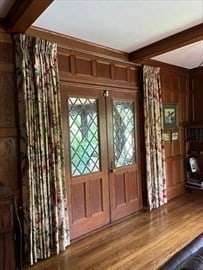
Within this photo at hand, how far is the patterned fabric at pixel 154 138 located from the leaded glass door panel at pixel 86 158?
3.07ft

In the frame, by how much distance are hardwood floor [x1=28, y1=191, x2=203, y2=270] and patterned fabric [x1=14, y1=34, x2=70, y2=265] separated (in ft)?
0.92

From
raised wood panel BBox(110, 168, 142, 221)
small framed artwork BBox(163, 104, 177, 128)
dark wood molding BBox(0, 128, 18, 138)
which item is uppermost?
small framed artwork BBox(163, 104, 177, 128)

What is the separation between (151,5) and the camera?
3.04m

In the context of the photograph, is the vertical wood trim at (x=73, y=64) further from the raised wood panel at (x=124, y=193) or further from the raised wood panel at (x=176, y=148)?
the raised wood panel at (x=176, y=148)

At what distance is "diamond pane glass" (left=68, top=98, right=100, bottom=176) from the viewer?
384 cm

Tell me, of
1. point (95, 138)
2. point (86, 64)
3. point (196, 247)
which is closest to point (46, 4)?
point (86, 64)

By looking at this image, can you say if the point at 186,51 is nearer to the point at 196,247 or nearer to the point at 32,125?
the point at 32,125

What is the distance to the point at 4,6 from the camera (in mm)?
2828

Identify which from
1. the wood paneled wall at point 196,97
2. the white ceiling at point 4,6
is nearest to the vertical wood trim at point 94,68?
the white ceiling at point 4,6

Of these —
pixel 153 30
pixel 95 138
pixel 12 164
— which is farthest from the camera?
pixel 95 138

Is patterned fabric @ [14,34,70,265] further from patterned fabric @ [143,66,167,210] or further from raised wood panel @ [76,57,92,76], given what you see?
patterned fabric @ [143,66,167,210]

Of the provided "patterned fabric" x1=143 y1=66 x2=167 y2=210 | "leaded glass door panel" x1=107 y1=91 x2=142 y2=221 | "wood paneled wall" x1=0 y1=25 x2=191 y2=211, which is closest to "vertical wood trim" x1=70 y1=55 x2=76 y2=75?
"wood paneled wall" x1=0 y1=25 x2=191 y2=211

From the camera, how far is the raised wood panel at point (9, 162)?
10.1 ft

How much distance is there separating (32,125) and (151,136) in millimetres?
2392
